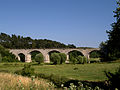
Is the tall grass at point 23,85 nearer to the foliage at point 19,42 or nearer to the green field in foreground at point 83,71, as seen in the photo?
the green field in foreground at point 83,71

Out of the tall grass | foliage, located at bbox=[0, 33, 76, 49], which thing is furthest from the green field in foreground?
foliage, located at bbox=[0, 33, 76, 49]

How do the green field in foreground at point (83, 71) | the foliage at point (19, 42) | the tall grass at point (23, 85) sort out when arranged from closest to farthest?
the tall grass at point (23, 85) < the green field in foreground at point (83, 71) < the foliage at point (19, 42)

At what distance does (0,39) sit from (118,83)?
86.2 m

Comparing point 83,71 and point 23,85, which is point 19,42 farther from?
point 23,85

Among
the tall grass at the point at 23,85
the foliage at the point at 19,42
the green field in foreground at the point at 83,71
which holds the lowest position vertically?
the green field in foreground at the point at 83,71

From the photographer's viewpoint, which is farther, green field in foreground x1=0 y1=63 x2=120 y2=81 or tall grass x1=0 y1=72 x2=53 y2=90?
green field in foreground x1=0 y1=63 x2=120 y2=81

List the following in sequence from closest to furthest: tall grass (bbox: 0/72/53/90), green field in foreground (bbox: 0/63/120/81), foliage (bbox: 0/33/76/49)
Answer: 1. tall grass (bbox: 0/72/53/90)
2. green field in foreground (bbox: 0/63/120/81)
3. foliage (bbox: 0/33/76/49)

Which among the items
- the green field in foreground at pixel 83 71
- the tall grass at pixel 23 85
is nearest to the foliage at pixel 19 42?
the green field in foreground at pixel 83 71

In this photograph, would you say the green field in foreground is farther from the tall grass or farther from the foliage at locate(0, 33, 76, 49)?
the foliage at locate(0, 33, 76, 49)

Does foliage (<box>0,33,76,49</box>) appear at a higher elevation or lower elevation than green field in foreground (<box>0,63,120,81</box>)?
higher

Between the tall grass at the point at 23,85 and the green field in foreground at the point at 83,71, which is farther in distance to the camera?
the green field in foreground at the point at 83,71

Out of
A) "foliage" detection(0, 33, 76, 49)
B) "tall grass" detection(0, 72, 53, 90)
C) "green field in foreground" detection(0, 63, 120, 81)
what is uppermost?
"foliage" detection(0, 33, 76, 49)

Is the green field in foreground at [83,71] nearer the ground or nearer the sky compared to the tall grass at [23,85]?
nearer the ground

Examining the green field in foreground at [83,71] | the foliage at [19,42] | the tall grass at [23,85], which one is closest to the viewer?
the tall grass at [23,85]
